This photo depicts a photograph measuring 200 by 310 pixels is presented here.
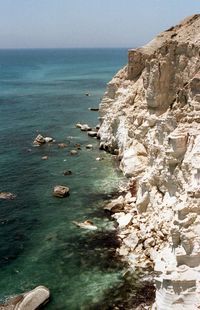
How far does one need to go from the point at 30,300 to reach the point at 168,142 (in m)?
18.3

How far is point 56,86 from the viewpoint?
162 meters

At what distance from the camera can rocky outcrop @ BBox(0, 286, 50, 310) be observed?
33750 mm

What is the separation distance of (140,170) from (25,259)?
20544 mm

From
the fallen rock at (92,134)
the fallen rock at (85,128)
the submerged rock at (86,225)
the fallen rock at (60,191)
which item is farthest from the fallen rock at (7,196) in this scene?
the fallen rock at (85,128)

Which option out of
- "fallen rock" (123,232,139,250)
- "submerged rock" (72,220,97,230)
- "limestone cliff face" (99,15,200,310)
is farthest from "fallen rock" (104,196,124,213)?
"fallen rock" (123,232,139,250)

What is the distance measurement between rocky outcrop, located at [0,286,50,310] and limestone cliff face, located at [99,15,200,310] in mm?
9511

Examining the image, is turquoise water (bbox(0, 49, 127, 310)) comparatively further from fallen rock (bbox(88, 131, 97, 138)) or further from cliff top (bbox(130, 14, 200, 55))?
cliff top (bbox(130, 14, 200, 55))

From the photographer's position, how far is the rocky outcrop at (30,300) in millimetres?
33750

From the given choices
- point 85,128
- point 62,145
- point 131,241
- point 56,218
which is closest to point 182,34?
point 131,241

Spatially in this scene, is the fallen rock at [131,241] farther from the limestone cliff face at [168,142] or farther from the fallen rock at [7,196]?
the fallen rock at [7,196]

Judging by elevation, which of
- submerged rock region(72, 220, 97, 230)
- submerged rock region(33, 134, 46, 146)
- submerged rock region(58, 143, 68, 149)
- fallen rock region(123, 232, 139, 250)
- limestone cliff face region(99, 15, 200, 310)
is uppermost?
limestone cliff face region(99, 15, 200, 310)

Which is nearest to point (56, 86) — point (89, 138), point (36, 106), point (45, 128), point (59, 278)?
point (36, 106)

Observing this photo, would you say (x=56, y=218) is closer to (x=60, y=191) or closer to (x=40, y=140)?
(x=60, y=191)

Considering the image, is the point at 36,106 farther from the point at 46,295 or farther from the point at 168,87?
the point at 46,295
